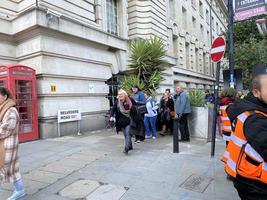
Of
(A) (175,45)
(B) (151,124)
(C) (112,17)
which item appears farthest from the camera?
(A) (175,45)

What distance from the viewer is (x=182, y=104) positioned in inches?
356

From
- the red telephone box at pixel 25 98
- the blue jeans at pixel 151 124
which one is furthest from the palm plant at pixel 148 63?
the red telephone box at pixel 25 98

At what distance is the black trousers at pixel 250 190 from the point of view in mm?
1997

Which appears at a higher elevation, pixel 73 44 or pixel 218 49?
pixel 73 44

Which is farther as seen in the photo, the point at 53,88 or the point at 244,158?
the point at 53,88

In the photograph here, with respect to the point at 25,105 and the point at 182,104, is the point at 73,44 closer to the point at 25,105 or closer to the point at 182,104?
the point at 25,105

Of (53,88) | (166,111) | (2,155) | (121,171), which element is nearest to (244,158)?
(2,155)

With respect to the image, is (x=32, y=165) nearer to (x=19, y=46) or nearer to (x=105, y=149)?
(x=105, y=149)

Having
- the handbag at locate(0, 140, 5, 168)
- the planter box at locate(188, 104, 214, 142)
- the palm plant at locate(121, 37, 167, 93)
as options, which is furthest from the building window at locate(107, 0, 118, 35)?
the handbag at locate(0, 140, 5, 168)

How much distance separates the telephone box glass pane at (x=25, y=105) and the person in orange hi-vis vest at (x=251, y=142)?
7.93 m

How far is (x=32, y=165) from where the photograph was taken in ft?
19.9

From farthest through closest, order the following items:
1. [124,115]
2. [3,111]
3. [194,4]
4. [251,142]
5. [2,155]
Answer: [194,4] → [124,115] → [3,111] → [2,155] → [251,142]

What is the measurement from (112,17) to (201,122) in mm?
8104

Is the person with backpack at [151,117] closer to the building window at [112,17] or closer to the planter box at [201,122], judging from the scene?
the planter box at [201,122]
